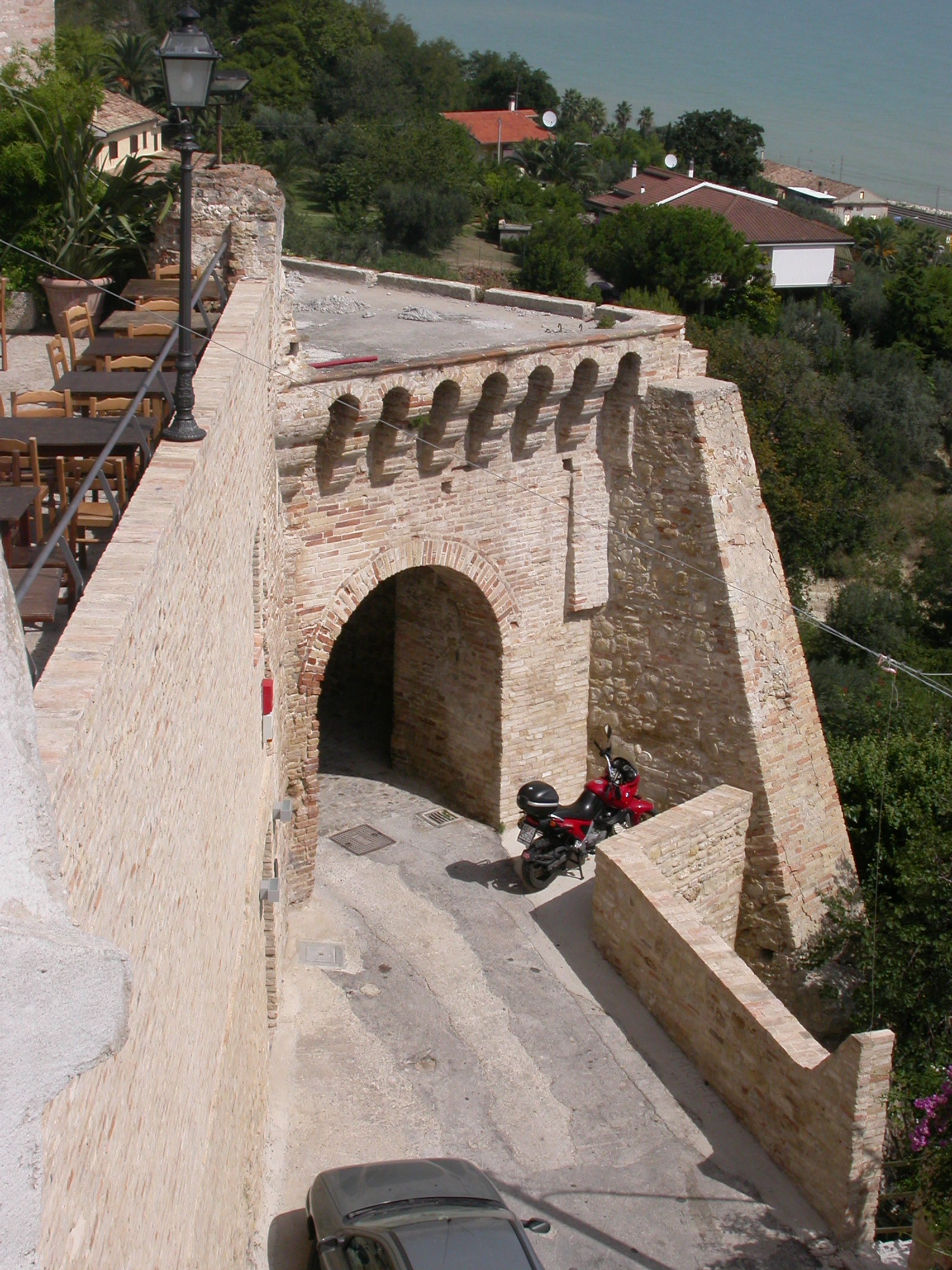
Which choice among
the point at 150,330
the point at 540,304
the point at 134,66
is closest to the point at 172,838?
the point at 150,330

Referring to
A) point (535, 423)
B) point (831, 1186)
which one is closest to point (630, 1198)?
point (831, 1186)

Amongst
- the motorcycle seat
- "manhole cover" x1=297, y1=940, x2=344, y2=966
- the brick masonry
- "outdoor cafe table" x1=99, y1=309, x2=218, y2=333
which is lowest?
"manhole cover" x1=297, y1=940, x2=344, y2=966

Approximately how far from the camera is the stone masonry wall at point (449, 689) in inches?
495

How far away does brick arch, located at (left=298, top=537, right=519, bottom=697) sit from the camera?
35.7ft

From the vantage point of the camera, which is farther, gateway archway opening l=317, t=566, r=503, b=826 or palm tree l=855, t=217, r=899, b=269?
palm tree l=855, t=217, r=899, b=269

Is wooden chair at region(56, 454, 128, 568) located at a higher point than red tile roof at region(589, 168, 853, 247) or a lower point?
lower

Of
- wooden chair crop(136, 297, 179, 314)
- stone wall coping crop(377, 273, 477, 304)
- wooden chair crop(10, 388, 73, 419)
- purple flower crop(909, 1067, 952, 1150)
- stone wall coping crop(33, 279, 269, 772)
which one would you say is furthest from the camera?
stone wall coping crop(377, 273, 477, 304)

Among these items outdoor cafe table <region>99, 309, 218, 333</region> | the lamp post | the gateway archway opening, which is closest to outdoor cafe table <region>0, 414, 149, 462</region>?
the lamp post

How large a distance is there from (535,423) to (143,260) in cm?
386

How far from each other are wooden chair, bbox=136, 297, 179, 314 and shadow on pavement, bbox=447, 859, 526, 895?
18.5 feet

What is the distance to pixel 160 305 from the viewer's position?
9.75 meters

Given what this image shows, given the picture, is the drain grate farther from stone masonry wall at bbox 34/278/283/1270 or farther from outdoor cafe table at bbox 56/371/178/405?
outdoor cafe table at bbox 56/371/178/405

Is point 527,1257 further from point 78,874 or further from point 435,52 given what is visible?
point 435,52

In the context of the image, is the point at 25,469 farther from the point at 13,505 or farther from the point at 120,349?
the point at 120,349
